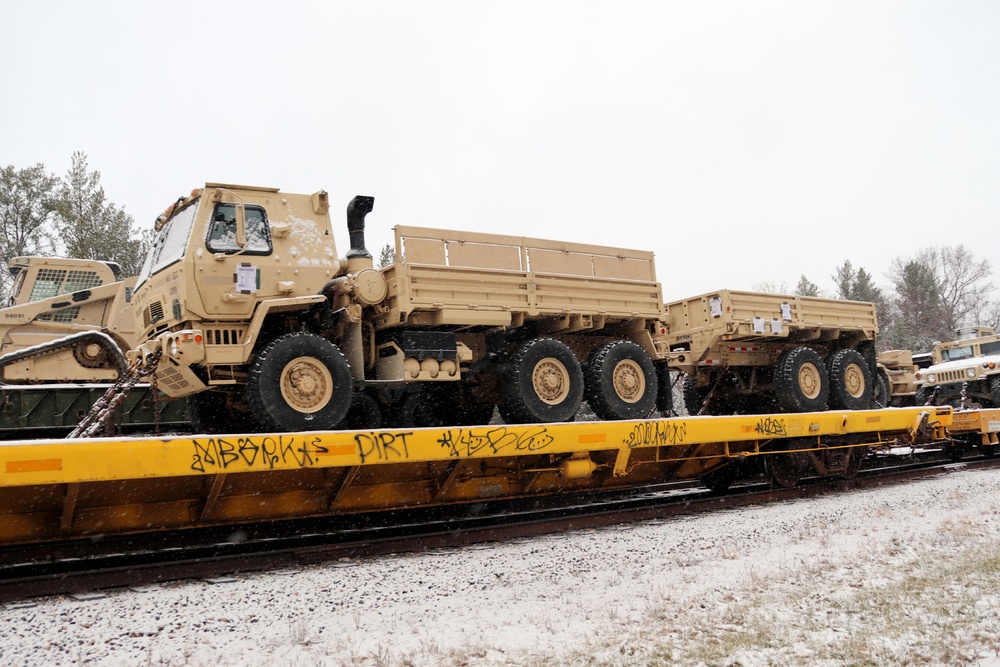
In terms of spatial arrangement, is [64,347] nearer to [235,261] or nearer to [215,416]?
[215,416]

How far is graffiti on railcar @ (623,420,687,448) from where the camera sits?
7.51m

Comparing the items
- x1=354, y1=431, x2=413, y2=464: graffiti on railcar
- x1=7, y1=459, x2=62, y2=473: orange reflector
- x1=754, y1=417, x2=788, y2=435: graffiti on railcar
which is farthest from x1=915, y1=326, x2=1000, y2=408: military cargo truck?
x1=7, y1=459, x2=62, y2=473: orange reflector

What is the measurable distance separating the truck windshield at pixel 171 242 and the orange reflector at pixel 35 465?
287 cm

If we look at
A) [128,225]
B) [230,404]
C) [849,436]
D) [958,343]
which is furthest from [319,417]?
[128,225]

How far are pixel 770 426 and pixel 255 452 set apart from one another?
5.82 m

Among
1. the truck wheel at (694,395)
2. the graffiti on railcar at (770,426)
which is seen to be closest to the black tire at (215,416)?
the graffiti on railcar at (770,426)

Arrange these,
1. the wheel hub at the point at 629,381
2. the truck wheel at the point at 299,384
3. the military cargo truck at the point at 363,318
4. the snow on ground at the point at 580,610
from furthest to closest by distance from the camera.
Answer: the wheel hub at the point at 629,381, the military cargo truck at the point at 363,318, the truck wheel at the point at 299,384, the snow on ground at the point at 580,610

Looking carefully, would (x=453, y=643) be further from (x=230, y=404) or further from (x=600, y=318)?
(x=600, y=318)

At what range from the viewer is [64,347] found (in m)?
11.3

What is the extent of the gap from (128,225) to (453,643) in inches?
1091

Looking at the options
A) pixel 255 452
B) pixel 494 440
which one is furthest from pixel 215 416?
pixel 494 440

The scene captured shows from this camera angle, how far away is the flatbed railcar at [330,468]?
5.02 m

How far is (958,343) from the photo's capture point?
20.2m

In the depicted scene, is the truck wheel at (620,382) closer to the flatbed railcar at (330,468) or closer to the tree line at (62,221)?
the flatbed railcar at (330,468)
